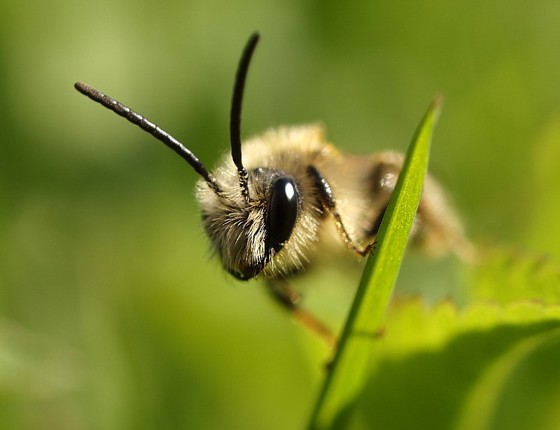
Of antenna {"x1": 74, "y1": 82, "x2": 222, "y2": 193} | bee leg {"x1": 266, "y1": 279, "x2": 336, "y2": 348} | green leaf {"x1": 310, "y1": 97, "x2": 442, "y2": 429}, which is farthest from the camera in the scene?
Answer: bee leg {"x1": 266, "y1": 279, "x2": 336, "y2": 348}

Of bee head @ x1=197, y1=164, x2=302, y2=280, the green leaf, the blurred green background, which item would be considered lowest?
the green leaf

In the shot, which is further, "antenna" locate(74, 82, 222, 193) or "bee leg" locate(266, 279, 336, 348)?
"bee leg" locate(266, 279, 336, 348)

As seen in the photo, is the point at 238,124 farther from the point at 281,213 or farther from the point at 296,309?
the point at 296,309

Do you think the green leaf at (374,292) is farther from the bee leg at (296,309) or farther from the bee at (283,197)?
the bee leg at (296,309)

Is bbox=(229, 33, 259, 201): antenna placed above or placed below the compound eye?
above

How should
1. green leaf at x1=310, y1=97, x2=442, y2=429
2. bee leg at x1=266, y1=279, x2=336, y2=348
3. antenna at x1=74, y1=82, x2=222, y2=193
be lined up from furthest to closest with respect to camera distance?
bee leg at x1=266, y1=279, x2=336, y2=348
antenna at x1=74, y1=82, x2=222, y2=193
green leaf at x1=310, y1=97, x2=442, y2=429

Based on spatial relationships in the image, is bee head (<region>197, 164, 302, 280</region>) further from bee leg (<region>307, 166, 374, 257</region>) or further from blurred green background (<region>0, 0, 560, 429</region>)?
blurred green background (<region>0, 0, 560, 429</region>)

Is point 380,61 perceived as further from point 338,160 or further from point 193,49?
point 338,160

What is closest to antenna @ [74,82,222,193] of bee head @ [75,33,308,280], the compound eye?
bee head @ [75,33,308,280]
